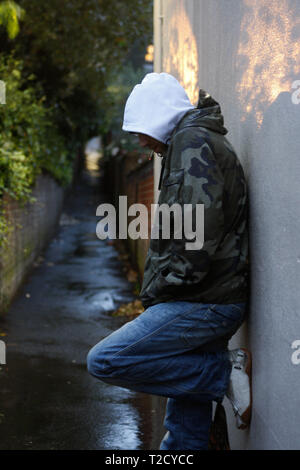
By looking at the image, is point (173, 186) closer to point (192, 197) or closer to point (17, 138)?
point (192, 197)

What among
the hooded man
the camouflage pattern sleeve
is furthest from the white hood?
the camouflage pattern sleeve

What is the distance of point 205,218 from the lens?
9.06 feet

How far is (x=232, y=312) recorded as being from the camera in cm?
300

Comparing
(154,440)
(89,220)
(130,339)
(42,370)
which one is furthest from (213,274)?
(89,220)

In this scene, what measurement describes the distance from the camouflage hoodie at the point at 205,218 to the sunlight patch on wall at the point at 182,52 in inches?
74.4

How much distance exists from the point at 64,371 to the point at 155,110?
335 cm

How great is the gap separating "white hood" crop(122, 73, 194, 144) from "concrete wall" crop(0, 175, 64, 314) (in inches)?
190

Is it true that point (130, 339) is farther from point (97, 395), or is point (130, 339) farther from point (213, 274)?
point (97, 395)

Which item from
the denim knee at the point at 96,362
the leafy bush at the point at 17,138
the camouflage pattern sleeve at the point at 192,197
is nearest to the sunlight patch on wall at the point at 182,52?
the camouflage pattern sleeve at the point at 192,197

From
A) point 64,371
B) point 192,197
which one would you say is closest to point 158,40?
point 64,371

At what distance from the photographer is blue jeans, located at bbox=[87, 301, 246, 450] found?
2.95 metres

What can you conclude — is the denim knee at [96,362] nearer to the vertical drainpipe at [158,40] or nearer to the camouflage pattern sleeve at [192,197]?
the camouflage pattern sleeve at [192,197]

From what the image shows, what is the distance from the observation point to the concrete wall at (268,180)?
242 centimetres

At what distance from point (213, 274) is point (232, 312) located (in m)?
0.20
